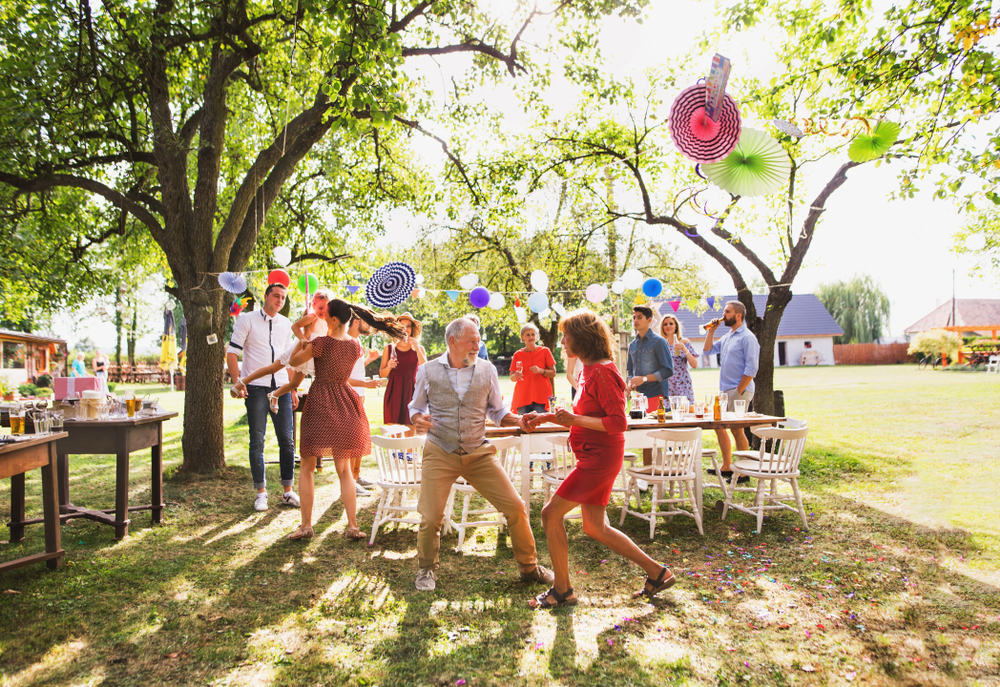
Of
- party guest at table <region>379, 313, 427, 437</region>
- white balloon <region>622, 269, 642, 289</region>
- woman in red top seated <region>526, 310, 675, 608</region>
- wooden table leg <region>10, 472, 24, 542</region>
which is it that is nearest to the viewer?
woman in red top seated <region>526, 310, 675, 608</region>

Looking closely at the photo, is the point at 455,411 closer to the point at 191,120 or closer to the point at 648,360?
the point at 648,360

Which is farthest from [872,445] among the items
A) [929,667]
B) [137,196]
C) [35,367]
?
[35,367]

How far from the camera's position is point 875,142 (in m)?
4.07

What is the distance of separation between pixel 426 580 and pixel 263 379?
8.80ft

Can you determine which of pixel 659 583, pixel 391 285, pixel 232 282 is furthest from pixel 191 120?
pixel 659 583

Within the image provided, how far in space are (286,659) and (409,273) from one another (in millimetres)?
5504

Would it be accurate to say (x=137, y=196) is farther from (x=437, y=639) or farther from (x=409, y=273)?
(x=437, y=639)

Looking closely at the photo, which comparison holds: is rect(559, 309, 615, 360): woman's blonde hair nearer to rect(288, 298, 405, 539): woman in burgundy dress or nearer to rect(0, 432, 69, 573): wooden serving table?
rect(288, 298, 405, 539): woman in burgundy dress

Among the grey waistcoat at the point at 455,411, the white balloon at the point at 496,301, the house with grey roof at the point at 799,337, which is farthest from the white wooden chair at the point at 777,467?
the house with grey roof at the point at 799,337

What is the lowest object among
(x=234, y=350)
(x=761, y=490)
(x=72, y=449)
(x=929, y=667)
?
(x=929, y=667)

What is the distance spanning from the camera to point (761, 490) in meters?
4.95

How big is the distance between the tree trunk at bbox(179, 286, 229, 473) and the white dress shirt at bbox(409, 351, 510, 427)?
12.1ft

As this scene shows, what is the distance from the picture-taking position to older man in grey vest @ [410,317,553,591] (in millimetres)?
3443

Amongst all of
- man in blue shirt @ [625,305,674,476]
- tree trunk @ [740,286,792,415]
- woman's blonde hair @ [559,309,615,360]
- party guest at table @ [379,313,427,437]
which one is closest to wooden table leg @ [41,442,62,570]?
party guest at table @ [379,313,427,437]
